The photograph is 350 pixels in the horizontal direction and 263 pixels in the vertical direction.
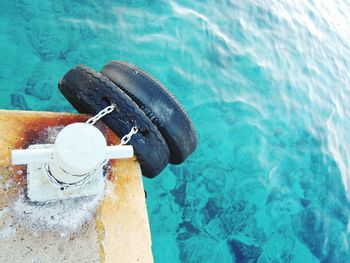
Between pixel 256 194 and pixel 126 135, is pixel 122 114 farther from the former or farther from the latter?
pixel 256 194

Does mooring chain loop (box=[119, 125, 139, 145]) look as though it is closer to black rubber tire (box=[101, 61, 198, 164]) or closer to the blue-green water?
black rubber tire (box=[101, 61, 198, 164])

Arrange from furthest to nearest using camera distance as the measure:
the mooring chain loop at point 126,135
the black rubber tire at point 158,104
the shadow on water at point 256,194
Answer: the shadow on water at point 256,194 → the black rubber tire at point 158,104 → the mooring chain loop at point 126,135

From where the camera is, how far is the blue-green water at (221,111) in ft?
14.1

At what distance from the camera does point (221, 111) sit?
537 centimetres

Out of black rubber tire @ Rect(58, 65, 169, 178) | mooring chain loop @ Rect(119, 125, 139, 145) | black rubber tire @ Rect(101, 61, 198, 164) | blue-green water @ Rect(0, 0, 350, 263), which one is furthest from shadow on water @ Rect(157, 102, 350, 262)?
mooring chain loop @ Rect(119, 125, 139, 145)

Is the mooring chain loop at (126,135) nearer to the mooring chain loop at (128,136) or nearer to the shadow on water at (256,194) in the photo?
the mooring chain loop at (128,136)

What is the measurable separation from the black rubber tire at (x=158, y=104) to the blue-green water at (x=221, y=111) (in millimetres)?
1570

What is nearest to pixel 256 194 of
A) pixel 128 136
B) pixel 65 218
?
pixel 128 136

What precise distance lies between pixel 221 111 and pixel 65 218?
365 centimetres

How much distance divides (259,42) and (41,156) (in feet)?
19.3

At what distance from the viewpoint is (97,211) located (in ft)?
6.97

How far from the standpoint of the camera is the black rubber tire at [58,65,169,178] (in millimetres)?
2387

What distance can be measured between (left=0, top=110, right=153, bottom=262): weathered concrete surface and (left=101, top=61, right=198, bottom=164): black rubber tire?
0.38 m

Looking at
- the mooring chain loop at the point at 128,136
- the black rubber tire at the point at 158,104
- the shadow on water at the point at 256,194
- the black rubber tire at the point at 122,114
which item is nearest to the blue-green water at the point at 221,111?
the shadow on water at the point at 256,194
